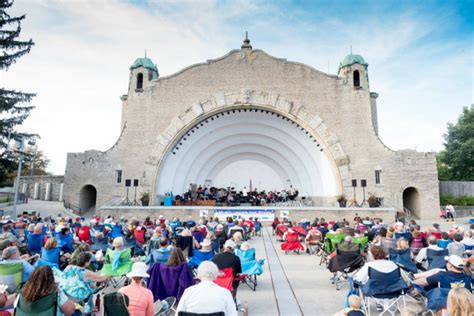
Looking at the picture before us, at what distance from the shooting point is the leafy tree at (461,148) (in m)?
30.4

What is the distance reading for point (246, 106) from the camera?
24.1m

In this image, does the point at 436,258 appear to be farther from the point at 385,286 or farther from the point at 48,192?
the point at 48,192

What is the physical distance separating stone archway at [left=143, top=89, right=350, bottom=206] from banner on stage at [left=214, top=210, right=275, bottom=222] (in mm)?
6170

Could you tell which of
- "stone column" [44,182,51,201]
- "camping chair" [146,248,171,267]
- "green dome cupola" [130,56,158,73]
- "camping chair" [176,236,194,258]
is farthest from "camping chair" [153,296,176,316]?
"stone column" [44,182,51,201]

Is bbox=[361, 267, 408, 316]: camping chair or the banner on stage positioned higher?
the banner on stage

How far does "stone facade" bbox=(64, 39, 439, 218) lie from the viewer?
22.8 m

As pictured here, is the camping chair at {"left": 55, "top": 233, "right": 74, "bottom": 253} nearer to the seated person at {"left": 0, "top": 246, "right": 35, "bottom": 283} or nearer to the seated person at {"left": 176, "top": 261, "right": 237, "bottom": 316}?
the seated person at {"left": 0, "top": 246, "right": 35, "bottom": 283}

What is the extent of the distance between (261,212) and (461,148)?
2337 centimetres

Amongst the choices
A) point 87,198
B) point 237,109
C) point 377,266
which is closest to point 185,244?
point 377,266

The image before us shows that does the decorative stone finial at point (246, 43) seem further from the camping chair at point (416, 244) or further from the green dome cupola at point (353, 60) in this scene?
the camping chair at point (416, 244)

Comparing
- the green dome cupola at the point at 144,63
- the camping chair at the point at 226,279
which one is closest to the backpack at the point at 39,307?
the camping chair at the point at 226,279

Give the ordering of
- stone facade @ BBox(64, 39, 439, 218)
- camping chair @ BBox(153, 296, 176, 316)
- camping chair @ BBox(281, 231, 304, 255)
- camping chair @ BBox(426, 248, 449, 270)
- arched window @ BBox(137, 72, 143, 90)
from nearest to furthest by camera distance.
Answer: camping chair @ BBox(153, 296, 176, 316) < camping chair @ BBox(426, 248, 449, 270) < camping chair @ BBox(281, 231, 304, 255) < stone facade @ BBox(64, 39, 439, 218) < arched window @ BBox(137, 72, 143, 90)

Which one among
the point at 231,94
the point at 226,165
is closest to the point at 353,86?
the point at 231,94

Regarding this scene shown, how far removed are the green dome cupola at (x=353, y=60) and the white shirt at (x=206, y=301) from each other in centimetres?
2519
